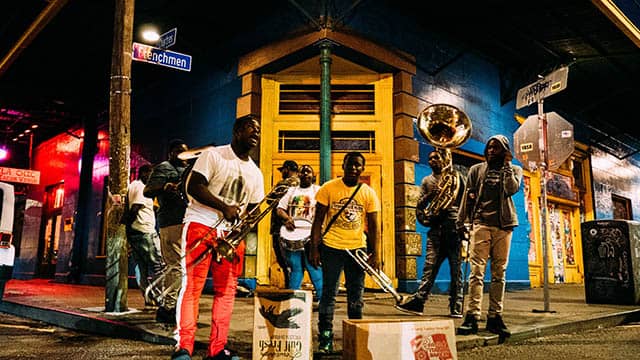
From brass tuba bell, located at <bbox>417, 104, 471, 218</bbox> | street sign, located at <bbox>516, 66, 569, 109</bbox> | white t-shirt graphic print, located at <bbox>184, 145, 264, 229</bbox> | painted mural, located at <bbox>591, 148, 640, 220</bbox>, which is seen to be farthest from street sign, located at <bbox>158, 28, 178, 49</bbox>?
painted mural, located at <bbox>591, 148, 640, 220</bbox>

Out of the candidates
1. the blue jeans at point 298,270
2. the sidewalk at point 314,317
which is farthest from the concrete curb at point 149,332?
the blue jeans at point 298,270

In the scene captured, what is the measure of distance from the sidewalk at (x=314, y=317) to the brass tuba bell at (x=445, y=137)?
4.71 ft

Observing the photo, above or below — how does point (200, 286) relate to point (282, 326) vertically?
above

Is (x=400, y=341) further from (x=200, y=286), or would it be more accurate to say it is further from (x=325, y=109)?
(x=325, y=109)

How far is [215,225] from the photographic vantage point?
12.4 feet

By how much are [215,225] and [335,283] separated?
1235 millimetres

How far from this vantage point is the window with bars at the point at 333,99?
9.98m

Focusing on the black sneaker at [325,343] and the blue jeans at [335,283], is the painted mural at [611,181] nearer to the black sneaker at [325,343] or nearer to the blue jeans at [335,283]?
the blue jeans at [335,283]

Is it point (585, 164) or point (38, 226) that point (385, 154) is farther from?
point (38, 226)

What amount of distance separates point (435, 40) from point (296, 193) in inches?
223

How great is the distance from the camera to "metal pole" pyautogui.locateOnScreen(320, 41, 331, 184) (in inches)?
345

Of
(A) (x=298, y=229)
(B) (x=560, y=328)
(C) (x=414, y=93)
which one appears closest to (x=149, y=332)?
(A) (x=298, y=229)

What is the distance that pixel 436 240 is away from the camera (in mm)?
6398

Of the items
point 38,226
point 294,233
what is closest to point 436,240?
point 294,233
